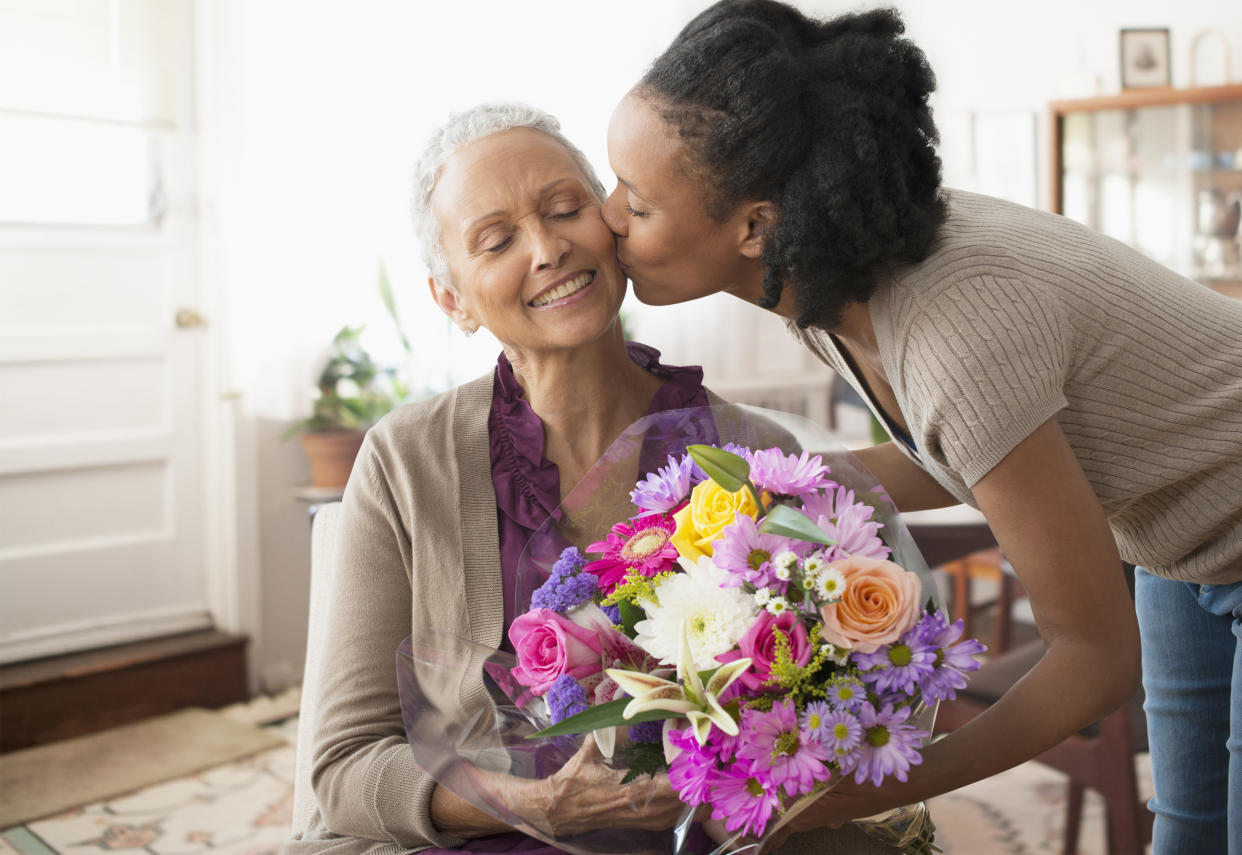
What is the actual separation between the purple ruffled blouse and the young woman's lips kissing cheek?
161 mm

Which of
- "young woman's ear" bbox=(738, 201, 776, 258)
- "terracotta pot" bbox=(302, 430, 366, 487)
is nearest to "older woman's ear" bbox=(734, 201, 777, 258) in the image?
"young woman's ear" bbox=(738, 201, 776, 258)

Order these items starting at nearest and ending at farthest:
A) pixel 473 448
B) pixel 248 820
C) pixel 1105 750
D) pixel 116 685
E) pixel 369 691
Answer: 1. pixel 369 691
2. pixel 473 448
3. pixel 1105 750
4. pixel 248 820
5. pixel 116 685

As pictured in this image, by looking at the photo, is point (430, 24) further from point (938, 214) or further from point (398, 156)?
point (938, 214)

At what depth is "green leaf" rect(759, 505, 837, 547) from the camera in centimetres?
85

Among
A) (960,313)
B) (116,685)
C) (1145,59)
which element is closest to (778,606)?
(960,313)

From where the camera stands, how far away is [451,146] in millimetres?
1417

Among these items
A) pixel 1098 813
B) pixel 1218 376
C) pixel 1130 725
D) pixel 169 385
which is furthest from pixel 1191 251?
pixel 169 385

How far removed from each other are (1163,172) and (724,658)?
4.49m

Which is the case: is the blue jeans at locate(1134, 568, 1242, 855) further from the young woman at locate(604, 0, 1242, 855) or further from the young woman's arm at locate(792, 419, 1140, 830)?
the young woman's arm at locate(792, 419, 1140, 830)

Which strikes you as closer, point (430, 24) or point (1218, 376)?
point (1218, 376)

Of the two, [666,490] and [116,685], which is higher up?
[666,490]

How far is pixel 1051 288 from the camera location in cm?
104

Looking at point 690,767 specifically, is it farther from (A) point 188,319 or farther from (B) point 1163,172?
(B) point 1163,172

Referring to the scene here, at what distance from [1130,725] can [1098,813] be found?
0.89m
